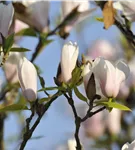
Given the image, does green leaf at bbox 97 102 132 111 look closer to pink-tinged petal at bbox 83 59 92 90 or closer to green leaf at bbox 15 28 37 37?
pink-tinged petal at bbox 83 59 92 90

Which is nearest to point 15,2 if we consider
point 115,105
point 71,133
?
point 115,105

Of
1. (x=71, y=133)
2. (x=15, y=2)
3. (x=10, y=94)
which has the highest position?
(x=15, y=2)

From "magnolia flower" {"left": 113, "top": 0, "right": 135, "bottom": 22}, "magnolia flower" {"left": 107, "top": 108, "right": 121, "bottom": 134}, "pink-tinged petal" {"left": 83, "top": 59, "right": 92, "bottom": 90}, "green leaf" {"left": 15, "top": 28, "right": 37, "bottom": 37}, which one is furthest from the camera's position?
"magnolia flower" {"left": 107, "top": 108, "right": 121, "bottom": 134}

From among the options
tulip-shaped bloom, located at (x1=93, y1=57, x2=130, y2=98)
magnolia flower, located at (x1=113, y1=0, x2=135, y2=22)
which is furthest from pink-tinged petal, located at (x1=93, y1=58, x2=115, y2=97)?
magnolia flower, located at (x1=113, y1=0, x2=135, y2=22)

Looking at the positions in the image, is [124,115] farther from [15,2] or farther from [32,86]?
[32,86]

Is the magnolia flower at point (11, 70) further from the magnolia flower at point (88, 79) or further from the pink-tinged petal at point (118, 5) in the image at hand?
the magnolia flower at point (88, 79)

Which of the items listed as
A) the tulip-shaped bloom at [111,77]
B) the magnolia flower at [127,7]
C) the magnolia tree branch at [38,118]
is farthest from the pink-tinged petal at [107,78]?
the magnolia flower at [127,7]
